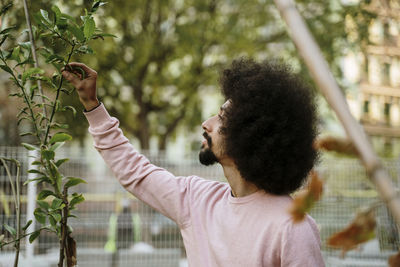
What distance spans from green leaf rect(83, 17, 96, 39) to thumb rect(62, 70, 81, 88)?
162mm

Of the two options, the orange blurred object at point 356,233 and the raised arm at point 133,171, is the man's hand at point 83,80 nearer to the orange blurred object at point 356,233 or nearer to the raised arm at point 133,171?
the raised arm at point 133,171

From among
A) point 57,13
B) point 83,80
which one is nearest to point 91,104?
point 83,80

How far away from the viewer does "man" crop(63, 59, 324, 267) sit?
1.39m

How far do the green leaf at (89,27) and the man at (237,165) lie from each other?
0.18 m

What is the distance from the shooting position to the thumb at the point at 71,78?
129 cm

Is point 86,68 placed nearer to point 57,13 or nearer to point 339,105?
point 57,13

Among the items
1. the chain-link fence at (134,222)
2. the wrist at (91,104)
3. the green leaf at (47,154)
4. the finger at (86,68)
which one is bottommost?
the chain-link fence at (134,222)

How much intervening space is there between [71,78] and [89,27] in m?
0.20

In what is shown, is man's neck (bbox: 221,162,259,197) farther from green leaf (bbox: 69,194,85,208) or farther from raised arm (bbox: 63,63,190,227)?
green leaf (bbox: 69,194,85,208)

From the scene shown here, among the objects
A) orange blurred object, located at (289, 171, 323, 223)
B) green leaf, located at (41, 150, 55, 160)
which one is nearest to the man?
green leaf, located at (41, 150, 55, 160)

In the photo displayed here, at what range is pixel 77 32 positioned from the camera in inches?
45.7

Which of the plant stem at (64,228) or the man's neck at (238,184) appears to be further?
the man's neck at (238,184)

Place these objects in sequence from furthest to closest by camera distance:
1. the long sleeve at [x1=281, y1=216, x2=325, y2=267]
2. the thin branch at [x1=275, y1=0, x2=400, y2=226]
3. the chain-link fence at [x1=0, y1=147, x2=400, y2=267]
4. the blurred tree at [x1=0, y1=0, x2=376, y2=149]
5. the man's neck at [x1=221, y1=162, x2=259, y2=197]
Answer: the blurred tree at [x1=0, y1=0, x2=376, y2=149], the chain-link fence at [x1=0, y1=147, x2=400, y2=267], the man's neck at [x1=221, y1=162, x2=259, y2=197], the long sleeve at [x1=281, y1=216, x2=325, y2=267], the thin branch at [x1=275, y1=0, x2=400, y2=226]

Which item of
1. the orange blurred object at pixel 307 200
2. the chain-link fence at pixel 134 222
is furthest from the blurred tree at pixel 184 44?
the orange blurred object at pixel 307 200
